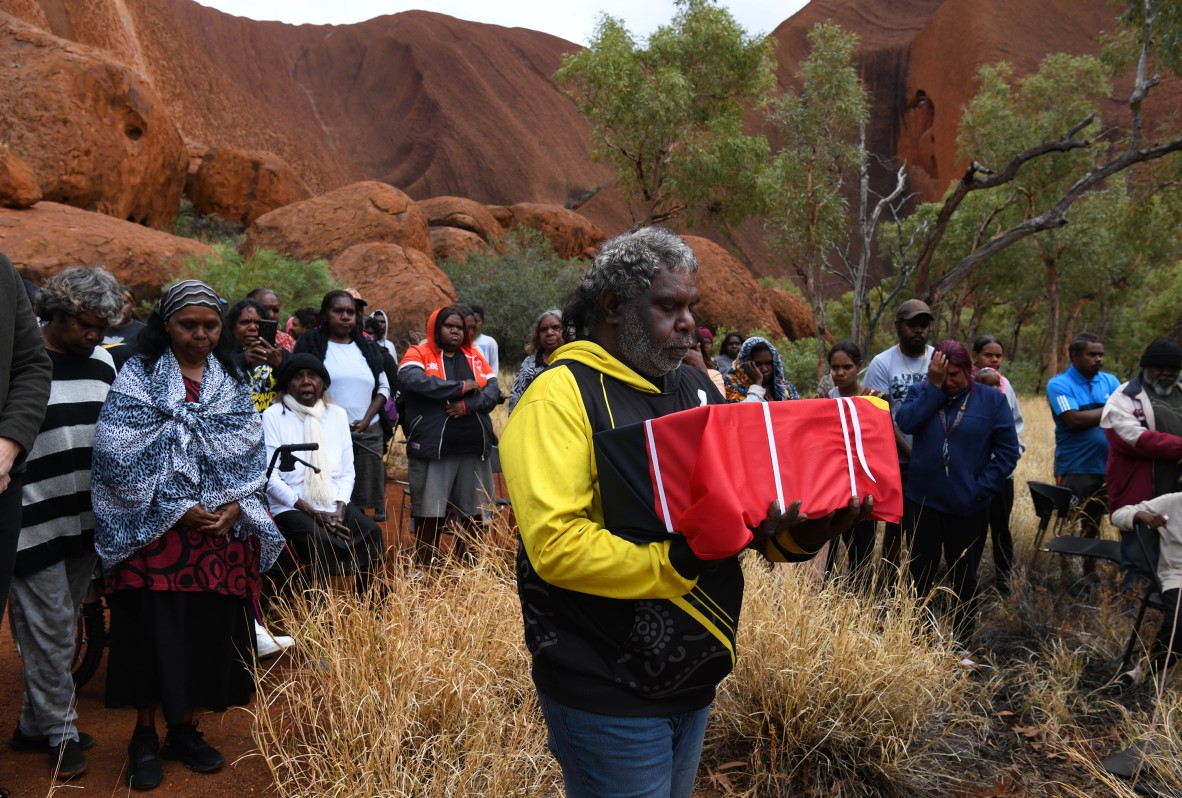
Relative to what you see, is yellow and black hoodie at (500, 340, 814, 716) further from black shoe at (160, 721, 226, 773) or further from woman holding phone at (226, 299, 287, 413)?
woman holding phone at (226, 299, 287, 413)

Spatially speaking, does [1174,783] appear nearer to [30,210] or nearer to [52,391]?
[52,391]

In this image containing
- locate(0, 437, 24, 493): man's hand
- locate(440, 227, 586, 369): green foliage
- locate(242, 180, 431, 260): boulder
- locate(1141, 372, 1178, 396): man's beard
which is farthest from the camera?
locate(440, 227, 586, 369): green foliage

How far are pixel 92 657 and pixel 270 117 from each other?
46166 mm

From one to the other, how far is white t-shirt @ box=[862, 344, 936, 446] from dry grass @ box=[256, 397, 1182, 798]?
1654 millimetres

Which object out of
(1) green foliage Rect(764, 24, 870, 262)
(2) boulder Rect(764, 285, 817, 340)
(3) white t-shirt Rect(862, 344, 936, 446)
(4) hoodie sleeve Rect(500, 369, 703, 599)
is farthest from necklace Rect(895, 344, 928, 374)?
(2) boulder Rect(764, 285, 817, 340)

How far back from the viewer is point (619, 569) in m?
1.67

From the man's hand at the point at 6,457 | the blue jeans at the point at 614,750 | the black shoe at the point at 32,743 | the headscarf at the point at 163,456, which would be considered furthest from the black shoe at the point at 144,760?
the blue jeans at the point at 614,750

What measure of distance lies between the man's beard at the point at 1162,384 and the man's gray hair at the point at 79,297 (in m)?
5.67

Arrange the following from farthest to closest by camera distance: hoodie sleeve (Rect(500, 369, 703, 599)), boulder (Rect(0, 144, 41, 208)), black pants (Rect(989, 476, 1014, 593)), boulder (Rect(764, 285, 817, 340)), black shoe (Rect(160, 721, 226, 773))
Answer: boulder (Rect(764, 285, 817, 340)) < boulder (Rect(0, 144, 41, 208)) < black pants (Rect(989, 476, 1014, 593)) < black shoe (Rect(160, 721, 226, 773)) < hoodie sleeve (Rect(500, 369, 703, 599))

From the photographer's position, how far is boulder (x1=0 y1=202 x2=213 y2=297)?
47.2 ft

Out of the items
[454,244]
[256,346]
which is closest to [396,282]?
[454,244]

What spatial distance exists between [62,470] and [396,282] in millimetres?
14023

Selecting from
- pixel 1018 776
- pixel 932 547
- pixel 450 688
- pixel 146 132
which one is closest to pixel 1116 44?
pixel 932 547

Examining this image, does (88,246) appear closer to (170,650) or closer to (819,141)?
(170,650)
